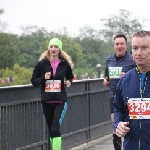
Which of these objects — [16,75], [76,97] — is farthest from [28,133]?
[16,75]

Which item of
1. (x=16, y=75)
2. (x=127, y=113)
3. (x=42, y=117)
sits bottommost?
(x=42, y=117)

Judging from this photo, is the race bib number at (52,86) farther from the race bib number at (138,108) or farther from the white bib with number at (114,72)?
the race bib number at (138,108)

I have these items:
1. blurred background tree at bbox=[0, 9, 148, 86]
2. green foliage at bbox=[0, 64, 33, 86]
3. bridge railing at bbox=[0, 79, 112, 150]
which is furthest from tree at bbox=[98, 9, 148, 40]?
bridge railing at bbox=[0, 79, 112, 150]

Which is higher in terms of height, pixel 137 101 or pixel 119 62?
pixel 119 62

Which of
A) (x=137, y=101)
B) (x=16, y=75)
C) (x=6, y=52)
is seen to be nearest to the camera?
(x=137, y=101)

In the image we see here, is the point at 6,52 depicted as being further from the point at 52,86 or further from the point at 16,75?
the point at 52,86

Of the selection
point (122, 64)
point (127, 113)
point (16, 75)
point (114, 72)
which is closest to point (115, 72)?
point (114, 72)

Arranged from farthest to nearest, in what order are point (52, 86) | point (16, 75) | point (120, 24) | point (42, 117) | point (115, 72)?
point (120, 24)
point (16, 75)
point (42, 117)
point (115, 72)
point (52, 86)

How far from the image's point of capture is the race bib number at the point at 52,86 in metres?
9.16

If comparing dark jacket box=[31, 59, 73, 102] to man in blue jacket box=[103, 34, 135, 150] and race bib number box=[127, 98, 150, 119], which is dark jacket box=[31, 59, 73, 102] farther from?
race bib number box=[127, 98, 150, 119]

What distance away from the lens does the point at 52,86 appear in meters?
9.18

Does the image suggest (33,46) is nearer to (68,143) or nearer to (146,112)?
(68,143)

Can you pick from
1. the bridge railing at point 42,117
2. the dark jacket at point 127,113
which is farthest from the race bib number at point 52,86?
the dark jacket at point 127,113

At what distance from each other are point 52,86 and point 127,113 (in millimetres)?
4533
